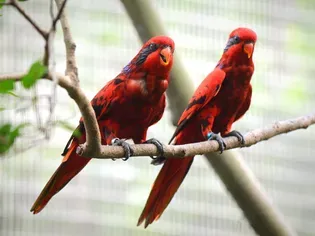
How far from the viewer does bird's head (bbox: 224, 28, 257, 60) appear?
1.64 metres

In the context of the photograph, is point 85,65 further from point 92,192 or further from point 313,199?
point 313,199

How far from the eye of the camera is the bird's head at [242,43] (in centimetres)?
164

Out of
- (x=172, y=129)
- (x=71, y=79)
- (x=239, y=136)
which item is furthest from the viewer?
(x=172, y=129)

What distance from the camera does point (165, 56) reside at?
58.6 inches

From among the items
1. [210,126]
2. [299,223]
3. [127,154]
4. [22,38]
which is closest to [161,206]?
[210,126]

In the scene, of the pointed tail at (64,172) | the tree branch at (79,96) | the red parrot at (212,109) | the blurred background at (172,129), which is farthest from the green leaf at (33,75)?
the blurred background at (172,129)

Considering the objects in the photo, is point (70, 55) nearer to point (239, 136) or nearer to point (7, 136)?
point (7, 136)

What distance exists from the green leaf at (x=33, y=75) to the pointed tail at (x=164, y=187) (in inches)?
35.9

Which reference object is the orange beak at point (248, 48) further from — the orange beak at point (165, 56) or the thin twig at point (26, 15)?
the thin twig at point (26, 15)

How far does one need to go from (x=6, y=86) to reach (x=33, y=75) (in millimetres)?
Answer: 41

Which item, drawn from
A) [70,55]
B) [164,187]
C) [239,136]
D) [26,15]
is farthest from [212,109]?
[26,15]

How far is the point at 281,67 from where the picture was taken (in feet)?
8.96

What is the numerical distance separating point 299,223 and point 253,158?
0.36 meters

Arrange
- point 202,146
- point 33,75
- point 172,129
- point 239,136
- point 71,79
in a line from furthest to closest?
point 172,129 < point 239,136 < point 202,146 < point 71,79 < point 33,75
